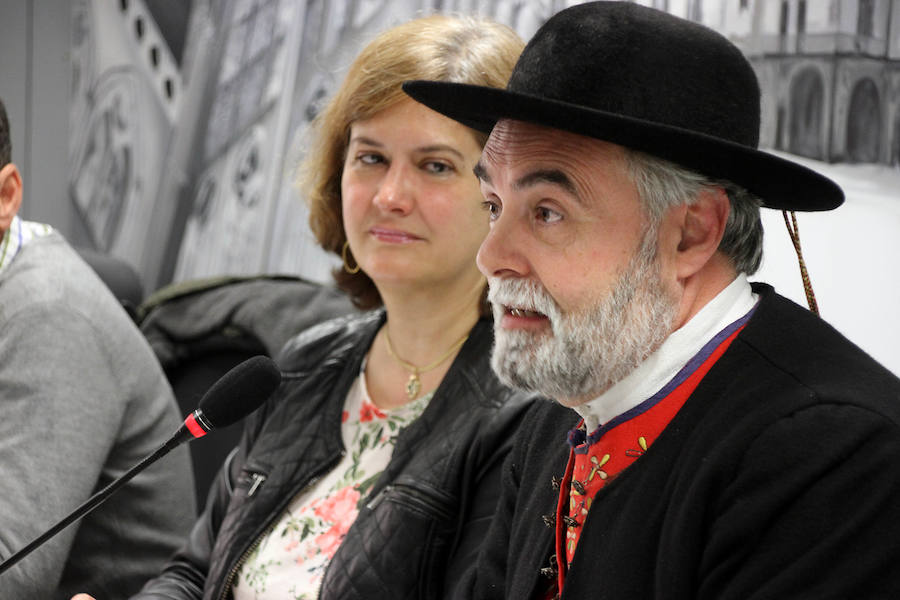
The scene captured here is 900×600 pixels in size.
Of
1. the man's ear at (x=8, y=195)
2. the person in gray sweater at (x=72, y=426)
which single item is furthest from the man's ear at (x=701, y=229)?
the man's ear at (x=8, y=195)

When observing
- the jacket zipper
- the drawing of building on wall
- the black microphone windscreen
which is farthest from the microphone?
the drawing of building on wall

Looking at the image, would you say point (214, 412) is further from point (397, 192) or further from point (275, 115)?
point (275, 115)

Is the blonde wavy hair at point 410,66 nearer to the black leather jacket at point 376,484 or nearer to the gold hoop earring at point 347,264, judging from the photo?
the gold hoop earring at point 347,264

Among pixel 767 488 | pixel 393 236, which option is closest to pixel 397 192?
pixel 393 236

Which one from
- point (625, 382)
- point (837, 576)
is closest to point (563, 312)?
point (625, 382)

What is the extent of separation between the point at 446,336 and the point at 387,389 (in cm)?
14

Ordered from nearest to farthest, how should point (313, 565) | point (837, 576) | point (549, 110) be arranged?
point (837, 576), point (549, 110), point (313, 565)

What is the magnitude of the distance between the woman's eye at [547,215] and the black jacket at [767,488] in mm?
229

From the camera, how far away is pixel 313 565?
1.73m

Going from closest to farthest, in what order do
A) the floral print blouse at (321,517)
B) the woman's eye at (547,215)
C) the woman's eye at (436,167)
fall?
the woman's eye at (547,215)
the floral print blouse at (321,517)
the woman's eye at (436,167)

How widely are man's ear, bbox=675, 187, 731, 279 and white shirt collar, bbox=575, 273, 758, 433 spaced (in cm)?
4

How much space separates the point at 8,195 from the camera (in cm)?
209

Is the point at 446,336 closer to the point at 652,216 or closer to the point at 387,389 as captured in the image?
the point at 387,389

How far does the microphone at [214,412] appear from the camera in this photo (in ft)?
4.18
